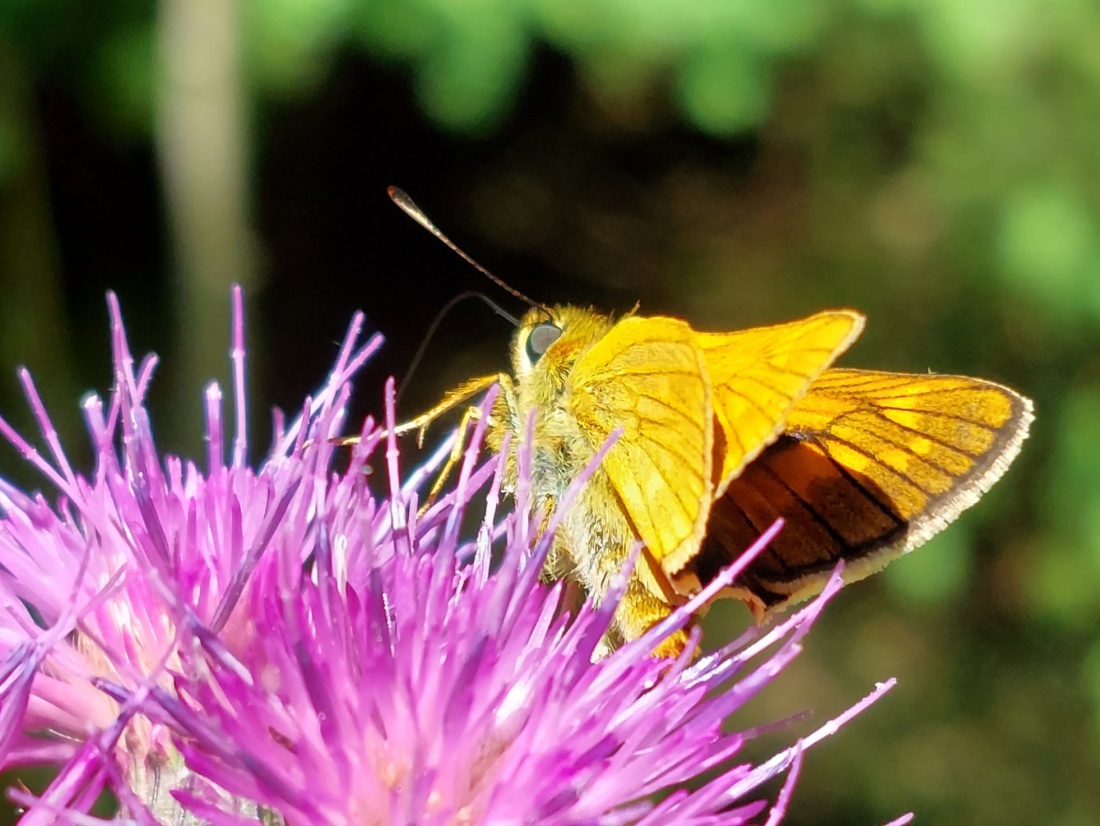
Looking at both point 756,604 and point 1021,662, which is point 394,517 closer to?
point 756,604

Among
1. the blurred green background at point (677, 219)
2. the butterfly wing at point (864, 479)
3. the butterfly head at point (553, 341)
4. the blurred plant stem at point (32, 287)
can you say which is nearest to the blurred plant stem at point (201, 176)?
the blurred green background at point (677, 219)

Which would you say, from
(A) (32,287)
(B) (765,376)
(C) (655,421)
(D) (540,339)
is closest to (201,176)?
(A) (32,287)

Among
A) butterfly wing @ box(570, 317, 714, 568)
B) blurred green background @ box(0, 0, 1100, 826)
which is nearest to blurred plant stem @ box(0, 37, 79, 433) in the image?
blurred green background @ box(0, 0, 1100, 826)

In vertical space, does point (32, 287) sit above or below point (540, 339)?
below

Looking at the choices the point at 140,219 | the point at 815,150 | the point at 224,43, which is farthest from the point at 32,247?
the point at 815,150

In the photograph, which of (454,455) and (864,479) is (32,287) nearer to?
(454,455)
